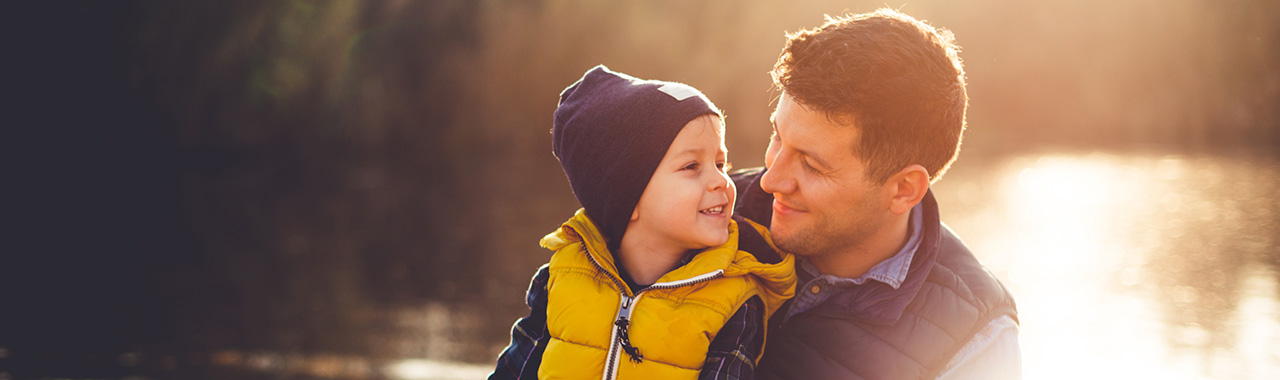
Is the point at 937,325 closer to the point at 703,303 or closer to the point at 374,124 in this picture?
the point at 703,303

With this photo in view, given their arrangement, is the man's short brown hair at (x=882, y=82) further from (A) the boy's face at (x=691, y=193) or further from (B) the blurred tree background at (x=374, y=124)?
(B) the blurred tree background at (x=374, y=124)

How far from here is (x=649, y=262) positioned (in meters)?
2.51

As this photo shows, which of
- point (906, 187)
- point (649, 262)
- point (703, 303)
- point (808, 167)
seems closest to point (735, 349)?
point (703, 303)

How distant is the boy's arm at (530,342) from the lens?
251 cm

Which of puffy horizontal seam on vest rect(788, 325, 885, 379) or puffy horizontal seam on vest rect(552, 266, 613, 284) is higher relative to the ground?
puffy horizontal seam on vest rect(552, 266, 613, 284)

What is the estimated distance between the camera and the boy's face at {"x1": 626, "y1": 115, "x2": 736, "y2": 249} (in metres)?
2.37

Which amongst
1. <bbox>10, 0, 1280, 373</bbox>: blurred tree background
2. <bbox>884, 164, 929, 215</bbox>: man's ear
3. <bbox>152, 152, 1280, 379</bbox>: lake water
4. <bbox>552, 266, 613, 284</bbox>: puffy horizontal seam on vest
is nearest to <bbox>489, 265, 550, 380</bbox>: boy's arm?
<bbox>552, 266, 613, 284</bbox>: puffy horizontal seam on vest

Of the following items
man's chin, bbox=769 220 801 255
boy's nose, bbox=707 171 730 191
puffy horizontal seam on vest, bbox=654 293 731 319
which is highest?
boy's nose, bbox=707 171 730 191

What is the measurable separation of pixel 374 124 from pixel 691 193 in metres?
27.3

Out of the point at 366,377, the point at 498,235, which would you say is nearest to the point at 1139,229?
the point at 498,235

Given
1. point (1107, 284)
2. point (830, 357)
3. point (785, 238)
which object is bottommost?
point (1107, 284)

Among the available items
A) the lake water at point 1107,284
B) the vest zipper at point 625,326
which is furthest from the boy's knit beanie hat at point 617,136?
the lake water at point 1107,284

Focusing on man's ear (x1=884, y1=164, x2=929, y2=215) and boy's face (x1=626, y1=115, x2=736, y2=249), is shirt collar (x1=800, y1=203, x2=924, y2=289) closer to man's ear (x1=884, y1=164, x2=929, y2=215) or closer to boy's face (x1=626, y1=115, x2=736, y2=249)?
man's ear (x1=884, y1=164, x2=929, y2=215)

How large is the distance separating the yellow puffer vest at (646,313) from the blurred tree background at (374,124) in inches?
323
